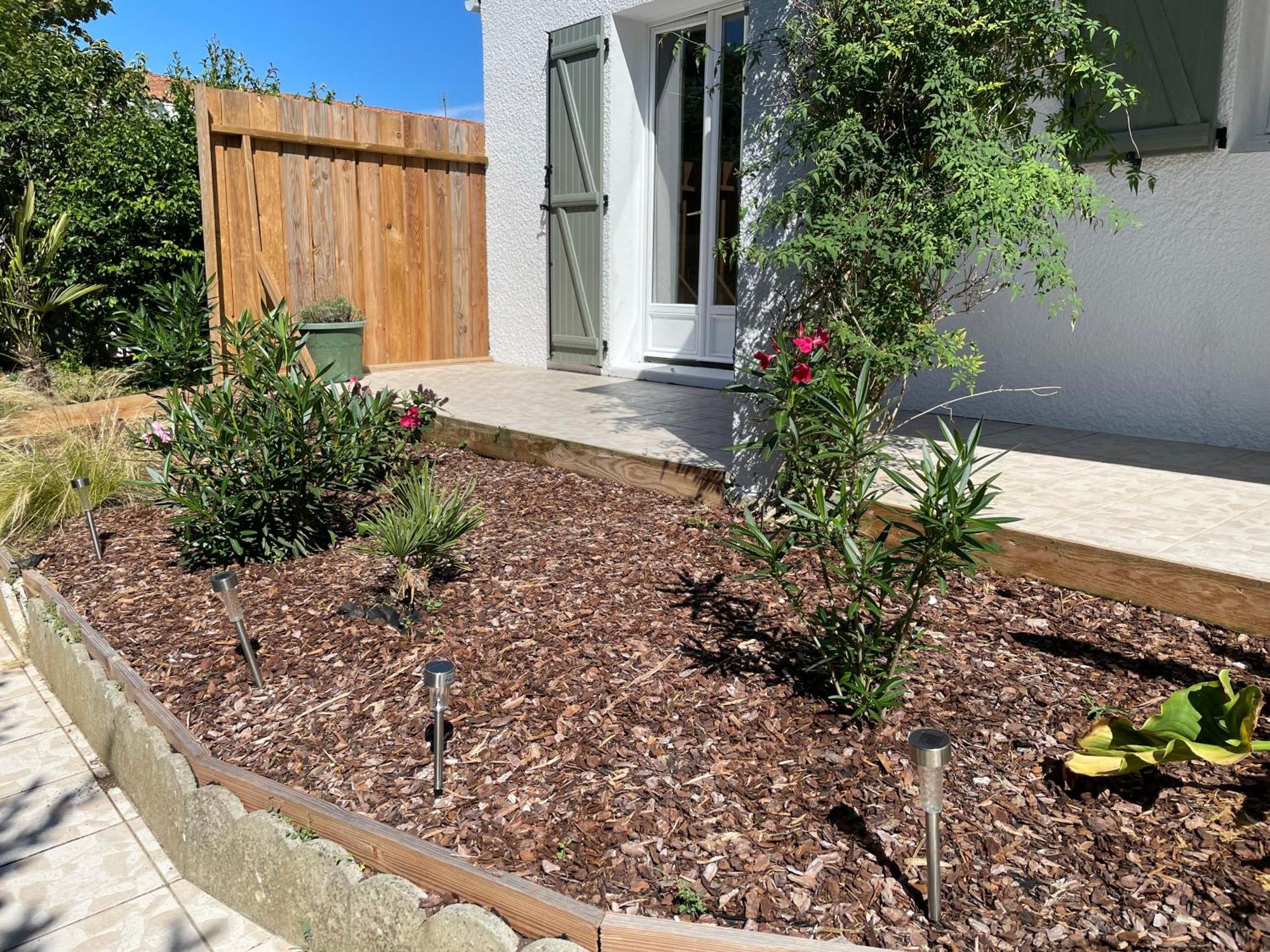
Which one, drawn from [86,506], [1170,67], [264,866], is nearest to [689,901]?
[264,866]

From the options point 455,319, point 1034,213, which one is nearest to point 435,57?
point 455,319

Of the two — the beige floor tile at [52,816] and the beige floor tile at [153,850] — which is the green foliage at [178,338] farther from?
the beige floor tile at [153,850]

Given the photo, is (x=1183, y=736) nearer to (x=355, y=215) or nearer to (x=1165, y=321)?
(x=1165, y=321)

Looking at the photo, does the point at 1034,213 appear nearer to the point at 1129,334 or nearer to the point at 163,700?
the point at 1129,334

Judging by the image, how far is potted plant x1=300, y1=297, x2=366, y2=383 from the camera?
7043 mm

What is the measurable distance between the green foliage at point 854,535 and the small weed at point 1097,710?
1.46 feet

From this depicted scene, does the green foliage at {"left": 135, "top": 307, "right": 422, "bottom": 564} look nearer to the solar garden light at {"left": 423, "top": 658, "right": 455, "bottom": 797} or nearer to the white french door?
the solar garden light at {"left": 423, "top": 658, "right": 455, "bottom": 797}

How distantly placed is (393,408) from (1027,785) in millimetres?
3400

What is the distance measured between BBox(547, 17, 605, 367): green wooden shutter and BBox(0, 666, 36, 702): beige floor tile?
4.81 meters

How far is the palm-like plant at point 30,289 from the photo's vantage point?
22.1 ft

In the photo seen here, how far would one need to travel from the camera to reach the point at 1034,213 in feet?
10.6

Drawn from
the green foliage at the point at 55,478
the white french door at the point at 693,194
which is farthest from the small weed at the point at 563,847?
the white french door at the point at 693,194

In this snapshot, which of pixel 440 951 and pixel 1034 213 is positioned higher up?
pixel 1034 213

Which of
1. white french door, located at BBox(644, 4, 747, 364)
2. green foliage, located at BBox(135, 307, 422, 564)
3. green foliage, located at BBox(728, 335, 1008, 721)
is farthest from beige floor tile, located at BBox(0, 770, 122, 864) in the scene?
white french door, located at BBox(644, 4, 747, 364)
